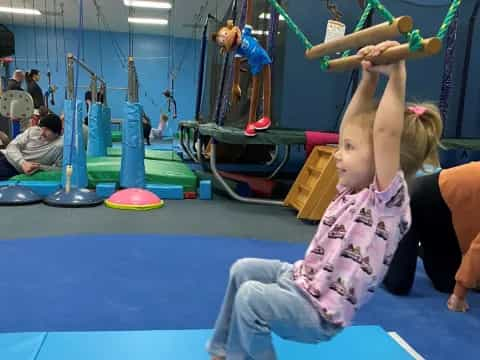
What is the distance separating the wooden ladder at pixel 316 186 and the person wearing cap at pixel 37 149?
8.03 ft

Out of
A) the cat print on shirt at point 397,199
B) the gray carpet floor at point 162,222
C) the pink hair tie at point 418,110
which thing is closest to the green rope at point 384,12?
the pink hair tie at point 418,110

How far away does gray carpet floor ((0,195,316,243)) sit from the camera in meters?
3.31

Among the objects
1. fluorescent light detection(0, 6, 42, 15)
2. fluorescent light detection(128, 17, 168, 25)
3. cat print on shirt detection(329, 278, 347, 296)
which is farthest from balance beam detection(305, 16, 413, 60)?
fluorescent light detection(0, 6, 42, 15)

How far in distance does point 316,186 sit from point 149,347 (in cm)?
246

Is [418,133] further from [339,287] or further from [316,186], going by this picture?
[316,186]

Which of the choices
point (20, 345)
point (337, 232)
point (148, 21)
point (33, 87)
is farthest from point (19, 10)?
point (337, 232)

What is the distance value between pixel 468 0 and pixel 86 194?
17.4ft

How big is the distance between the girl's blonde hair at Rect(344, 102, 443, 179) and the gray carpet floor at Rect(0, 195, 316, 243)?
2.15 m

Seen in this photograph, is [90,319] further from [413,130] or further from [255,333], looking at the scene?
[413,130]

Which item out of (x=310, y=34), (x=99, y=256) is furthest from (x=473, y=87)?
(x=99, y=256)

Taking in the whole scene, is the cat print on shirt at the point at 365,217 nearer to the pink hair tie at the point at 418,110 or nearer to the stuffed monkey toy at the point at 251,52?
the pink hair tie at the point at 418,110

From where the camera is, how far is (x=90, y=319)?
1.91 meters

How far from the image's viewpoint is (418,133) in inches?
46.0

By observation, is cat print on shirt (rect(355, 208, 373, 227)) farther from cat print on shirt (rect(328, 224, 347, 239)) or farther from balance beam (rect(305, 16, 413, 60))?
balance beam (rect(305, 16, 413, 60))
